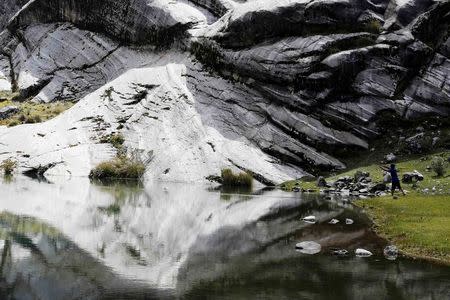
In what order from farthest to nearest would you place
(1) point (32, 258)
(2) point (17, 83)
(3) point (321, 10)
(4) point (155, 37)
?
(2) point (17, 83)
(4) point (155, 37)
(3) point (321, 10)
(1) point (32, 258)

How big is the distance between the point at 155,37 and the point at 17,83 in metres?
37.5

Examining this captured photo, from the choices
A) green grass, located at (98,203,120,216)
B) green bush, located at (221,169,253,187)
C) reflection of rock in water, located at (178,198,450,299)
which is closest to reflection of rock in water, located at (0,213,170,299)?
reflection of rock in water, located at (178,198,450,299)

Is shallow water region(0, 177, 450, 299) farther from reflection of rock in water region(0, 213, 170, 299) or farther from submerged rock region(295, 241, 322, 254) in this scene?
submerged rock region(295, 241, 322, 254)

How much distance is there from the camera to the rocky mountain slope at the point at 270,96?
75.5 meters

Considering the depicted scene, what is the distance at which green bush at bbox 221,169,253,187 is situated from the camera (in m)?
68.4

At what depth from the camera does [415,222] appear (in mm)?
35750

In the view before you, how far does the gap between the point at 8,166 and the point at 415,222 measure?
5844 cm

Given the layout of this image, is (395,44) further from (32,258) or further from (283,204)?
(32,258)

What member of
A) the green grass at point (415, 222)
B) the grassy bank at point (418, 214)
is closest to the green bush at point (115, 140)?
the grassy bank at point (418, 214)

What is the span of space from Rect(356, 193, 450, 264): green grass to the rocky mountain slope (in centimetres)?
2666

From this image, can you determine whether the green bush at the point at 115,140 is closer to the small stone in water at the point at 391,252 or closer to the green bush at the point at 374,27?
the green bush at the point at 374,27

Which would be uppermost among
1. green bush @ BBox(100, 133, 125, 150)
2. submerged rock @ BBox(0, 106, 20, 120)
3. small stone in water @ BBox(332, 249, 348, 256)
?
submerged rock @ BBox(0, 106, 20, 120)

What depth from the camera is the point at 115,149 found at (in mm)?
79000

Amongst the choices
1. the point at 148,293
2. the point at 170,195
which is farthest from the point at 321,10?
the point at 148,293
